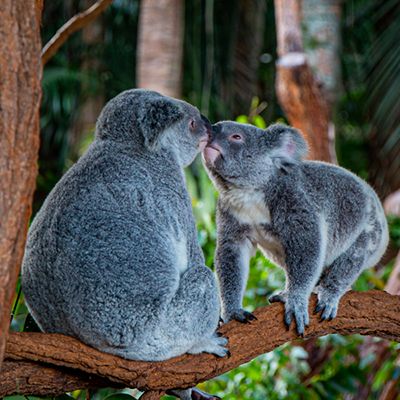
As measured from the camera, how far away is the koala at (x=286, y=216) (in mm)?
3525

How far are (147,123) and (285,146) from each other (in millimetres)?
834

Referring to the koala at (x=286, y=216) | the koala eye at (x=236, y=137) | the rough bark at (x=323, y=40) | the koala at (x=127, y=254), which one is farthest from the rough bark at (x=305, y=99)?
the koala at (x=127, y=254)

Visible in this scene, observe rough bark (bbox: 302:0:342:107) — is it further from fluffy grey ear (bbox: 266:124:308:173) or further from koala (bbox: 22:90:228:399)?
koala (bbox: 22:90:228:399)

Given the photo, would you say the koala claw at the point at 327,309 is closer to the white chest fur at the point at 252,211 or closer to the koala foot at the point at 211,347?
the white chest fur at the point at 252,211

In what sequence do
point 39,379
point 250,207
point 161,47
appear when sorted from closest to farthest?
point 39,379
point 250,207
point 161,47

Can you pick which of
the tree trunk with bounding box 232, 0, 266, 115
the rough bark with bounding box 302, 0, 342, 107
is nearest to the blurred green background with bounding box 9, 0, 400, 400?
the tree trunk with bounding box 232, 0, 266, 115

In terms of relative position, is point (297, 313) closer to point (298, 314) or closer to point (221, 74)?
point (298, 314)

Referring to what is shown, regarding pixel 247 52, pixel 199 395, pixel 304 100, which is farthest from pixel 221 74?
pixel 199 395

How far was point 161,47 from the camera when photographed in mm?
6988

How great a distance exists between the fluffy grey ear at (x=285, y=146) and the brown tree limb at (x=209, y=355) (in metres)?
0.66

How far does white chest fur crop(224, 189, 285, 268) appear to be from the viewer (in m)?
3.67

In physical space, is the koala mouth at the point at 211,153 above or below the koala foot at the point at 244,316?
above

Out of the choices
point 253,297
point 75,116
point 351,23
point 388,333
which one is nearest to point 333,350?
point 253,297

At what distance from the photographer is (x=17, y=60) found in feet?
6.78
